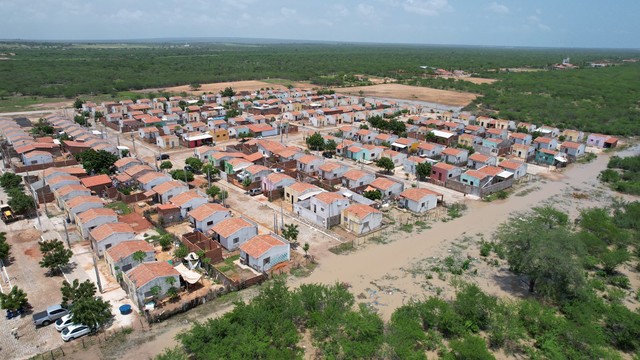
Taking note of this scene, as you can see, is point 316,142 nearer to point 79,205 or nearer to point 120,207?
point 120,207

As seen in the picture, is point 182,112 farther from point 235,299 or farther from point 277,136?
point 235,299

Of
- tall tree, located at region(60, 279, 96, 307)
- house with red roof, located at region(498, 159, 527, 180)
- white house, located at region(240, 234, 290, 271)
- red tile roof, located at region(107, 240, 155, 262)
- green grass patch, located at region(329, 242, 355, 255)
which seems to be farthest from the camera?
house with red roof, located at region(498, 159, 527, 180)

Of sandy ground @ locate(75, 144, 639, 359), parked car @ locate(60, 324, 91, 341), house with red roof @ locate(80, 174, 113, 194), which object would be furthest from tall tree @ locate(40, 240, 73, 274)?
house with red roof @ locate(80, 174, 113, 194)

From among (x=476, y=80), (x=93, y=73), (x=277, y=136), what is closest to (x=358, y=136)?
(x=277, y=136)

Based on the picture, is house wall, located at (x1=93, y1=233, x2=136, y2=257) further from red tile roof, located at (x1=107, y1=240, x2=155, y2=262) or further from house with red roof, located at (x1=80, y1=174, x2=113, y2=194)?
house with red roof, located at (x1=80, y1=174, x2=113, y2=194)

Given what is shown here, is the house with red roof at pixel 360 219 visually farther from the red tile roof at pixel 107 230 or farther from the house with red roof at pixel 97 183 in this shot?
the house with red roof at pixel 97 183

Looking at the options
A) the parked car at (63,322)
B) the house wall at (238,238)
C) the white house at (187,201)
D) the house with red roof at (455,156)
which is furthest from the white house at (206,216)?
the house with red roof at (455,156)
